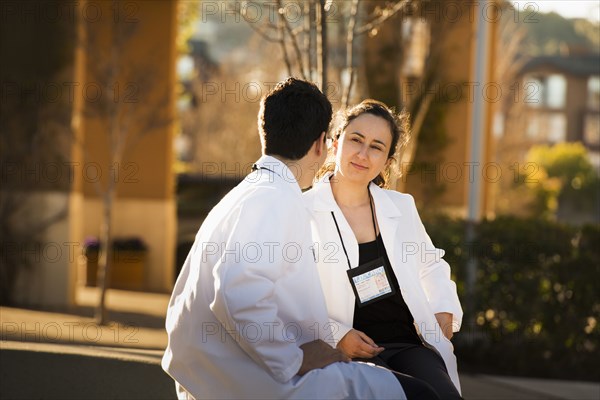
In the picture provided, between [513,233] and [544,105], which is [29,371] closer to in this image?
[513,233]

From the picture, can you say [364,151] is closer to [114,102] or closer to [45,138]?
[114,102]

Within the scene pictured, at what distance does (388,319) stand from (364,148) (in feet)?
2.49

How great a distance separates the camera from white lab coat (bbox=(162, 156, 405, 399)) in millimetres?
3371

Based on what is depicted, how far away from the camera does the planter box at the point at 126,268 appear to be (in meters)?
16.1

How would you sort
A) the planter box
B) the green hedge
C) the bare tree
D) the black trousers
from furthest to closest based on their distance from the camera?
the planter box < the bare tree < the green hedge < the black trousers

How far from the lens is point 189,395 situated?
12.1ft

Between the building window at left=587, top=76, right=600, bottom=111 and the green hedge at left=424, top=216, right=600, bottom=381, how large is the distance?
81901 millimetres

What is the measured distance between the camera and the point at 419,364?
411cm

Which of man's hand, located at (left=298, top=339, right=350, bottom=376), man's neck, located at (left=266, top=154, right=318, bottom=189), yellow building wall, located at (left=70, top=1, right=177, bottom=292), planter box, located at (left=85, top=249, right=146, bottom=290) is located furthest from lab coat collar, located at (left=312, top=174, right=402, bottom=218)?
planter box, located at (left=85, top=249, right=146, bottom=290)

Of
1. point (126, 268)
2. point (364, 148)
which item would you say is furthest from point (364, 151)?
point (126, 268)

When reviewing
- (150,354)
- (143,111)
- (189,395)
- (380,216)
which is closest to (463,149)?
(143,111)

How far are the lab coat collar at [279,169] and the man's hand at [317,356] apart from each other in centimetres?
54

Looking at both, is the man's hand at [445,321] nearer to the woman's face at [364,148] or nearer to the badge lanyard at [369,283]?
the badge lanyard at [369,283]

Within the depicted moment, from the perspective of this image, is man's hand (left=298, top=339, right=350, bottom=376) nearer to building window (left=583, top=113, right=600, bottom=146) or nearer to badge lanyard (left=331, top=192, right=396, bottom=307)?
badge lanyard (left=331, top=192, right=396, bottom=307)
